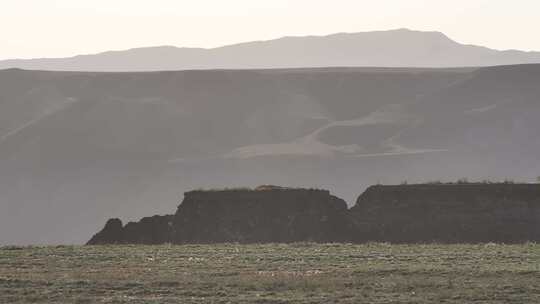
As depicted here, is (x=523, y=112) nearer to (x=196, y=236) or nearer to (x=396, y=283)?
(x=196, y=236)

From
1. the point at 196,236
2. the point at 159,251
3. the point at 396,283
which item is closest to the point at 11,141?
the point at 196,236

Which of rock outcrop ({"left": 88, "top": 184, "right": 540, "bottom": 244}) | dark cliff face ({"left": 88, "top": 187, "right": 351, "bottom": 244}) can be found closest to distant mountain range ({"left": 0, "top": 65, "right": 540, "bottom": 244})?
dark cliff face ({"left": 88, "top": 187, "right": 351, "bottom": 244})

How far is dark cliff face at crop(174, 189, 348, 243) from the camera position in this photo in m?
43.2

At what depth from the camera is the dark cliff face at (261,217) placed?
43.2 meters

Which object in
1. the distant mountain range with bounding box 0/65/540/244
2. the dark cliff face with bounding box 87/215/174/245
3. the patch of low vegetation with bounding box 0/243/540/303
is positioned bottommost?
the patch of low vegetation with bounding box 0/243/540/303

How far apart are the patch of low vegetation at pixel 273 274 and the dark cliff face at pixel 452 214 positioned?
5.27 meters

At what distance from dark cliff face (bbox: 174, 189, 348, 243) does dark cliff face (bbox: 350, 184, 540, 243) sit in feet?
2.79

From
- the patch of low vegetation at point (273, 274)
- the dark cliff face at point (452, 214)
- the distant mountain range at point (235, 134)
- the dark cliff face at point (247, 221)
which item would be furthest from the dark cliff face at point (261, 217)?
the distant mountain range at point (235, 134)

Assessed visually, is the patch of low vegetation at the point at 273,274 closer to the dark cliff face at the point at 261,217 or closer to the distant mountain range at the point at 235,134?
the dark cliff face at the point at 261,217

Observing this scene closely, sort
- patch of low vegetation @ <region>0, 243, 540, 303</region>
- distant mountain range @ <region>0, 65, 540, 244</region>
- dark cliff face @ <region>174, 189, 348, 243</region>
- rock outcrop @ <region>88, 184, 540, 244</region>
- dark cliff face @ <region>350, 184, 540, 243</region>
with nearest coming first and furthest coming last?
patch of low vegetation @ <region>0, 243, 540, 303</region>, dark cliff face @ <region>350, 184, 540, 243</region>, rock outcrop @ <region>88, 184, 540, 244</region>, dark cliff face @ <region>174, 189, 348, 243</region>, distant mountain range @ <region>0, 65, 540, 244</region>

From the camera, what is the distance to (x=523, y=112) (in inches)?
4788

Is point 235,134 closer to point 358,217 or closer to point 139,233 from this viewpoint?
point 139,233

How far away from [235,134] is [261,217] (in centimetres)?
8392

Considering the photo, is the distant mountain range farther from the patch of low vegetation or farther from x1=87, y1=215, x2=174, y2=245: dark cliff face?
the patch of low vegetation
